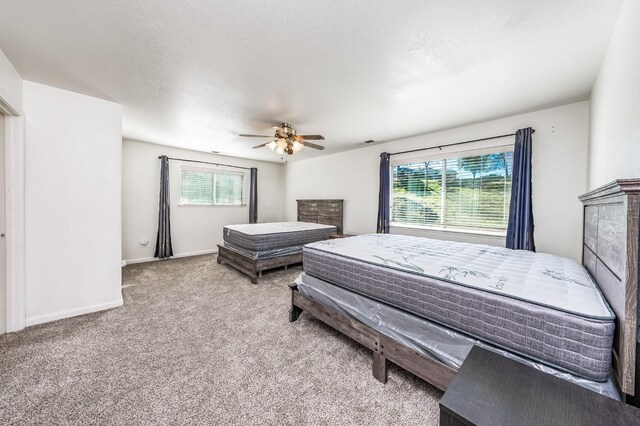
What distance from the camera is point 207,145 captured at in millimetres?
4871

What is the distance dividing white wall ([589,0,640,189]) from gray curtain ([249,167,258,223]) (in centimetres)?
590

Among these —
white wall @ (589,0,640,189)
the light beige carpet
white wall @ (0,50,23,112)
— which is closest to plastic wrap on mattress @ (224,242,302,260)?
the light beige carpet

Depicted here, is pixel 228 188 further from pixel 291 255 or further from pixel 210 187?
pixel 291 255

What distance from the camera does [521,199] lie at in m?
3.00

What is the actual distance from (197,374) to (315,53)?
2.58 metres

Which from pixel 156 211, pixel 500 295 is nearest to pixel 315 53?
pixel 500 295

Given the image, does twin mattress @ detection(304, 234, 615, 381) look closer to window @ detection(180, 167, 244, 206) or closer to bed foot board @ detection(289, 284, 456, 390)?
bed foot board @ detection(289, 284, 456, 390)

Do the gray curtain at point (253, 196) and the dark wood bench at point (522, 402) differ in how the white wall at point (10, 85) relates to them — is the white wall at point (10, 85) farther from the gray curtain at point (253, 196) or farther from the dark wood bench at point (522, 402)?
the gray curtain at point (253, 196)

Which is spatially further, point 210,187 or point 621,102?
point 210,187

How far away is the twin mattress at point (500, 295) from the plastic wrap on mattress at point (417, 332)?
3cm

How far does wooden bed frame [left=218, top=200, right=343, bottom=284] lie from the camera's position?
3783 millimetres

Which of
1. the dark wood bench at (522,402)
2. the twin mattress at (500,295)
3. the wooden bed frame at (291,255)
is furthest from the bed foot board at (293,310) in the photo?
the dark wood bench at (522,402)

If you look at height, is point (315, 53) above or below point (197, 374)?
above

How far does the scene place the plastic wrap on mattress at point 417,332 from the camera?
3.46 feet
